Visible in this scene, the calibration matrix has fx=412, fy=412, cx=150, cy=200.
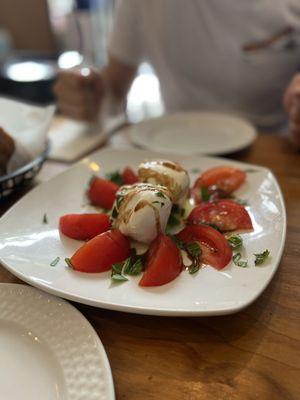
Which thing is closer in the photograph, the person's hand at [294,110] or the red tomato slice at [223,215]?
the red tomato slice at [223,215]

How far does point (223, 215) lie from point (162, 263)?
208 millimetres

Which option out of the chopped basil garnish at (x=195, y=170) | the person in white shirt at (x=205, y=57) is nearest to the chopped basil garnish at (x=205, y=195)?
the chopped basil garnish at (x=195, y=170)

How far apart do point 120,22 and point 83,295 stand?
4.47 feet

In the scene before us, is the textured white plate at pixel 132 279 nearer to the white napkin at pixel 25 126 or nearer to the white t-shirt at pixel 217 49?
the white napkin at pixel 25 126

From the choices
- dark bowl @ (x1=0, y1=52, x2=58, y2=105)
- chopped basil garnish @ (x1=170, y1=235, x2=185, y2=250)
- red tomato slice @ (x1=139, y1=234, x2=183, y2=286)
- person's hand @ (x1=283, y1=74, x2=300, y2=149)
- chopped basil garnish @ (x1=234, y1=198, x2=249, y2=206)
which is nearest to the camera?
red tomato slice @ (x1=139, y1=234, x2=183, y2=286)

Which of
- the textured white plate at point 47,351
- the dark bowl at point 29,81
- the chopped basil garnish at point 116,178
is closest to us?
the textured white plate at point 47,351

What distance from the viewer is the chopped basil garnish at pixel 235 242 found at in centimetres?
73

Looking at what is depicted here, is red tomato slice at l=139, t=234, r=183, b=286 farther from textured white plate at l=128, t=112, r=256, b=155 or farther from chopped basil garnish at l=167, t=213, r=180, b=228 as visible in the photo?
textured white plate at l=128, t=112, r=256, b=155

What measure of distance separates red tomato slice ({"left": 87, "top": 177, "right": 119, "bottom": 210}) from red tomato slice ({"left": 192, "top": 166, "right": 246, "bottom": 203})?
0.62 ft

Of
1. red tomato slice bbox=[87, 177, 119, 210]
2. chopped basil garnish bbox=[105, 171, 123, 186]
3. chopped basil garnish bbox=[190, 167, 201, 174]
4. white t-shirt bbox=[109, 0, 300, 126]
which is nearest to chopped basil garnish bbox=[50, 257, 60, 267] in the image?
red tomato slice bbox=[87, 177, 119, 210]

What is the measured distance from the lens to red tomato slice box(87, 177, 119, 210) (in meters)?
0.91

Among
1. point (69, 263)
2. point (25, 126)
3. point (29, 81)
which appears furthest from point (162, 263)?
point (29, 81)

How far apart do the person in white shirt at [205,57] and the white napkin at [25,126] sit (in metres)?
0.31

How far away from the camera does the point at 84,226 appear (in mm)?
784
